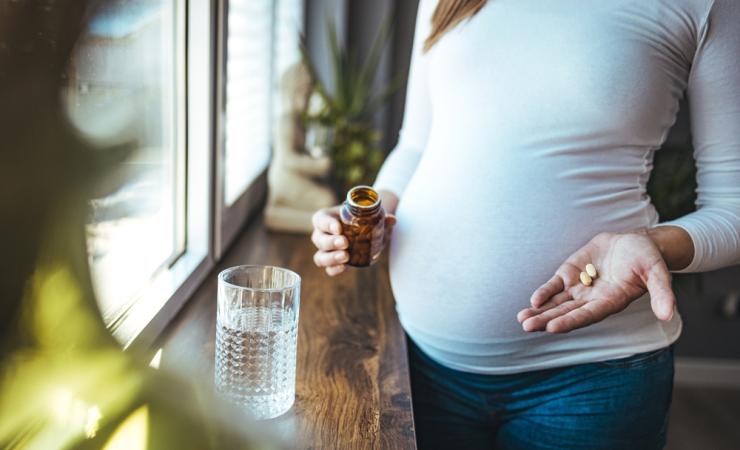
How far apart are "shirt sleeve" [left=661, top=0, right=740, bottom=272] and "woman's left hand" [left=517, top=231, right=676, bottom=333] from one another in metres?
0.12

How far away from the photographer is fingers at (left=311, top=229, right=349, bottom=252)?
1.06m

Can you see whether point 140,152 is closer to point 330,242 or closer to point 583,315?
point 330,242

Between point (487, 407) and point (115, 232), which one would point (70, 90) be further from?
point (487, 407)

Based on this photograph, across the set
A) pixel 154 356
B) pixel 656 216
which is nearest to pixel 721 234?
pixel 656 216

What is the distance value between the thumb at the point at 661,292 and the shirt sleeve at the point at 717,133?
0.15 metres

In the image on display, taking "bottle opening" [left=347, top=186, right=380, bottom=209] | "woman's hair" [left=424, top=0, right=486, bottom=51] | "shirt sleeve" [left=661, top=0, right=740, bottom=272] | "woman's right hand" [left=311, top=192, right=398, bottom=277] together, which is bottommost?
"woman's right hand" [left=311, top=192, right=398, bottom=277]

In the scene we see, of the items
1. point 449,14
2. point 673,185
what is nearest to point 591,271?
point 449,14

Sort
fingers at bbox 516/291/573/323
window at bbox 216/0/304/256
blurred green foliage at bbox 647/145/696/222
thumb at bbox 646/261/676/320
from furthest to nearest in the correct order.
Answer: blurred green foliage at bbox 647/145/696/222 < window at bbox 216/0/304/256 < fingers at bbox 516/291/573/323 < thumb at bbox 646/261/676/320

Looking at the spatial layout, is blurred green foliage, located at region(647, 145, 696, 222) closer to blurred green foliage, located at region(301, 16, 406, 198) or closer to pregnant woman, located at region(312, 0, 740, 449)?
blurred green foliage, located at region(301, 16, 406, 198)

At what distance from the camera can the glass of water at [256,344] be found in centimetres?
90

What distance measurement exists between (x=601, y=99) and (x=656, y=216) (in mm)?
232

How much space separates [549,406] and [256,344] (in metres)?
0.50

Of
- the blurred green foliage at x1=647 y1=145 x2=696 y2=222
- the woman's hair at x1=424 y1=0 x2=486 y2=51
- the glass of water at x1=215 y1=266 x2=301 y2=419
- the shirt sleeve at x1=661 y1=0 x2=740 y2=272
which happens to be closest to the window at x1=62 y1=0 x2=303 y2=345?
the glass of water at x1=215 y1=266 x2=301 y2=419

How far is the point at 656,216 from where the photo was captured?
3.90 ft
